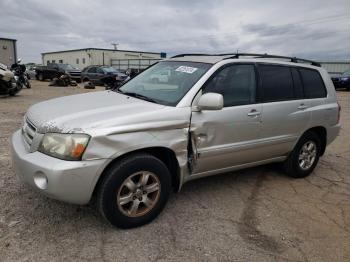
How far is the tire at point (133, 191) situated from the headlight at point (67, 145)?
0.35 meters

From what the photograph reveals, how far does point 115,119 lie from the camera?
307 centimetres

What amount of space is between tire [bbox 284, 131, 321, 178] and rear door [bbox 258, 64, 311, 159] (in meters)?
0.19

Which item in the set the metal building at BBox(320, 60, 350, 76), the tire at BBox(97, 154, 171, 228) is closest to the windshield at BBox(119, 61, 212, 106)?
the tire at BBox(97, 154, 171, 228)

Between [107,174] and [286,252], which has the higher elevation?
[107,174]

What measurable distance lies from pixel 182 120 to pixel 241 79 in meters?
1.12

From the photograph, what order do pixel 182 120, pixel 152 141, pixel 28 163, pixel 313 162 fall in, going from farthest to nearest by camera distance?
1. pixel 313 162
2. pixel 182 120
3. pixel 152 141
4. pixel 28 163

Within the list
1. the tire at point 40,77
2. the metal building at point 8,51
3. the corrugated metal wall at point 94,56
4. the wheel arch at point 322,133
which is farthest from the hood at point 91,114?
the corrugated metal wall at point 94,56

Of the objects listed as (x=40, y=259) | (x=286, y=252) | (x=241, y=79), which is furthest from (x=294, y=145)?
(x=40, y=259)

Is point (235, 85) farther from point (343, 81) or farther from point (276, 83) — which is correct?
point (343, 81)

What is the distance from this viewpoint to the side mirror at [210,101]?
3438mm

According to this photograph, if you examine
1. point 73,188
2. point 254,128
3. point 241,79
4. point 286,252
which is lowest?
point 286,252

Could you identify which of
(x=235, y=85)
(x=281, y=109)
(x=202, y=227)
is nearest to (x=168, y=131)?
(x=202, y=227)

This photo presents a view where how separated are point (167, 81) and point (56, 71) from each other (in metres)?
25.7

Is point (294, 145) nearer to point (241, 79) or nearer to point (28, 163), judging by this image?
point (241, 79)
